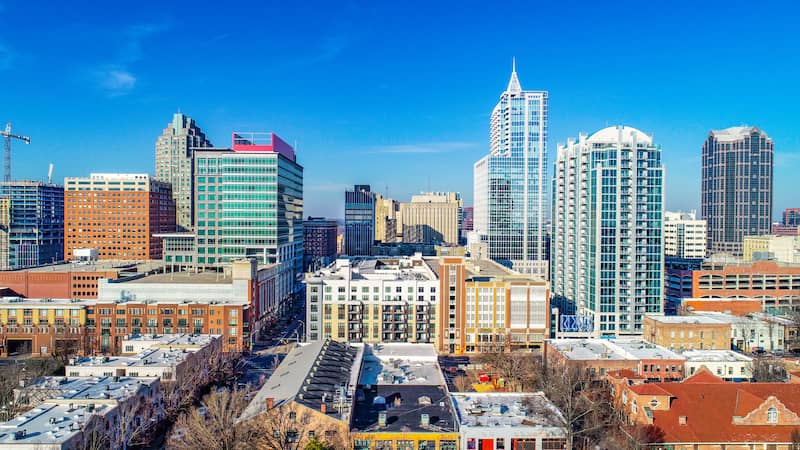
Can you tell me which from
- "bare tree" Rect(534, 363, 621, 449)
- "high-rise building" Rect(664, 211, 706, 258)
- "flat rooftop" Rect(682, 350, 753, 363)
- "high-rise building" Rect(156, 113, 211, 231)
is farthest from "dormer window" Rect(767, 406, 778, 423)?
"high-rise building" Rect(156, 113, 211, 231)

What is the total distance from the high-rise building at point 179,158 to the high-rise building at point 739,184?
152m

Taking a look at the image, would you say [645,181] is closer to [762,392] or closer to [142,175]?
[762,392]

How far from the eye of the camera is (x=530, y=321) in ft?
250

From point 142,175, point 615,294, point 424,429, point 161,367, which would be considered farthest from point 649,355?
point 142,175

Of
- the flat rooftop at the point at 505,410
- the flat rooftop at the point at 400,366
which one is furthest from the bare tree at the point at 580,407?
the flat rooftop at the point at 400,366

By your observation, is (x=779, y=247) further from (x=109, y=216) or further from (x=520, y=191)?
(x=109, y=216)

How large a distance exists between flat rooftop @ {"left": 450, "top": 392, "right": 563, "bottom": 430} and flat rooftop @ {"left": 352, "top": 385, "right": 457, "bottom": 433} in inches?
44.8

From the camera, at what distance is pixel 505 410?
141ft

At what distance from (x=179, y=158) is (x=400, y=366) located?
490 ft

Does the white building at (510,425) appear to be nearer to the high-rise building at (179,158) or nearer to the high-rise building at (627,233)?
the high-rise building at (627,233)

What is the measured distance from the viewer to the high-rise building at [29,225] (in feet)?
481

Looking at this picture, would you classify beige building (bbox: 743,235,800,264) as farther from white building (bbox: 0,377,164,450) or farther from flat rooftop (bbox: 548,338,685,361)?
white building (bbox: 0,377,164,450)

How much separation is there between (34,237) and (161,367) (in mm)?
123551

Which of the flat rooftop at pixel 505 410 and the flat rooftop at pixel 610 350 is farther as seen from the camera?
the flat rooftop at pixel 610 350
